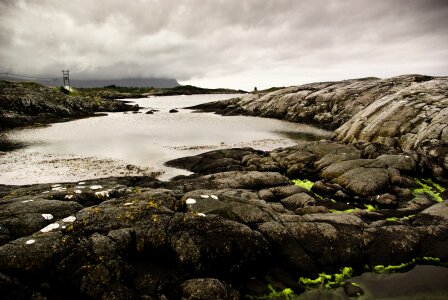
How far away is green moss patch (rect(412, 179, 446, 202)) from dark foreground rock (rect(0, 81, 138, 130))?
69408 millimetres

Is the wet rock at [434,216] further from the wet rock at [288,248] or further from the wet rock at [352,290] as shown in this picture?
the wet rock at [288,248]

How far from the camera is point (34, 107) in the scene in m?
75.4

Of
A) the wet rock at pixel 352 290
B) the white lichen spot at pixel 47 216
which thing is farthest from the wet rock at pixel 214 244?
the white lichen spot at pixel 47 216

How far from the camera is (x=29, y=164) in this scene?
107ft

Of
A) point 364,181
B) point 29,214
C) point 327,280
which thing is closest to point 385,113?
point 364,181

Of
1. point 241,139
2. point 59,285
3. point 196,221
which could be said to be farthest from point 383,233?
point 241,139

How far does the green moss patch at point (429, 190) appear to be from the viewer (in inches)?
821

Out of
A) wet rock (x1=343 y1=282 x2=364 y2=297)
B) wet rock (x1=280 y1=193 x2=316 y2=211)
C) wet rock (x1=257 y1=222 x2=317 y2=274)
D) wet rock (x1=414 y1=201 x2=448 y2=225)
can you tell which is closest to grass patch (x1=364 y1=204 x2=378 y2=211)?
wet rock (x1=414 y1=201 x2=448 y2=225)

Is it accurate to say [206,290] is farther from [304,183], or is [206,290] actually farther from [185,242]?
[304,183]

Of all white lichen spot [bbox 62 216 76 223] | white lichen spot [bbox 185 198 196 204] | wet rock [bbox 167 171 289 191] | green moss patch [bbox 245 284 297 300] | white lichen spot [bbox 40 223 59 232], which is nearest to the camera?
green moss patch [bbox 245 284 297 300]

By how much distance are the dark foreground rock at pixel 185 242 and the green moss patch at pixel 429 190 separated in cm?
215

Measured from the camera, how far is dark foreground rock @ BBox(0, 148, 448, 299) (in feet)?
35.3

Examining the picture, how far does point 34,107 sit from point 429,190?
83.6 metres

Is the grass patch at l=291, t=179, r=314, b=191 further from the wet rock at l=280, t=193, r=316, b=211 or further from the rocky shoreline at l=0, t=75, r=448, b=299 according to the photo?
the wet rock at l=280, t=193, r=316, b=211
